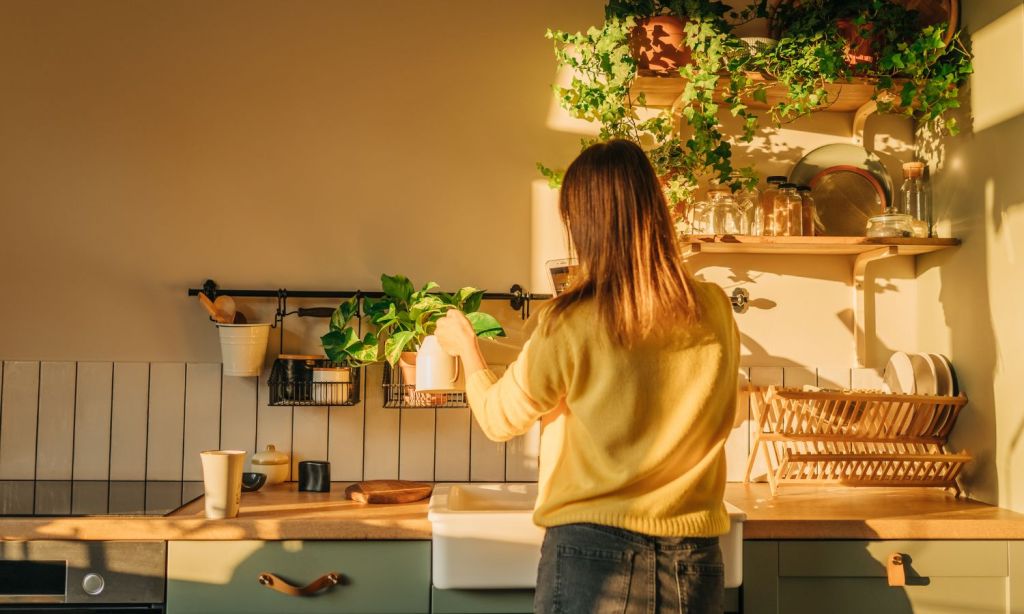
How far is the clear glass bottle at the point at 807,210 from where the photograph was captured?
7.29 ft

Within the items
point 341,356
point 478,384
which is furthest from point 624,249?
point 341,356

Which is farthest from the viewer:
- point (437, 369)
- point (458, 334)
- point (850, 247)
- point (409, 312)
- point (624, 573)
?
point (850, 247)

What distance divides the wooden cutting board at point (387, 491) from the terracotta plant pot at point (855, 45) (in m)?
1.42

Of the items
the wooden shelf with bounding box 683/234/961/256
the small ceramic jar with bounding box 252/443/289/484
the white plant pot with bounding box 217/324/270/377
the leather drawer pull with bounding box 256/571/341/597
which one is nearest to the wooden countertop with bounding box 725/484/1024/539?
the wooden shelf with bounding box 683/234/961/256

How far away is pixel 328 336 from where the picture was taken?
6.85 ft

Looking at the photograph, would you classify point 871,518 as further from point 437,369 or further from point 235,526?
point 235,526

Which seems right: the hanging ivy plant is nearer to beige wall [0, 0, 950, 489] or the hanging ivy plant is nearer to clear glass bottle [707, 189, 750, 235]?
clear glass bottle [707, 189, 750, 235]

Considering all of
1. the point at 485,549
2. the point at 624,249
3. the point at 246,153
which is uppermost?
the point at 246,153

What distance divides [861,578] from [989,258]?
81cm

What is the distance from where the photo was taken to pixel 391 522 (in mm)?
1762

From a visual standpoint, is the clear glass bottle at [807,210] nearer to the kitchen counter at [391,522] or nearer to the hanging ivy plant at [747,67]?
the hanging ivy plant at [747,67]

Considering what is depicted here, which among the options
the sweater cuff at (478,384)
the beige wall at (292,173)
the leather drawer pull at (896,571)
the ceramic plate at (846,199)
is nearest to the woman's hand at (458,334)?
the sweater cuff at (478,384)

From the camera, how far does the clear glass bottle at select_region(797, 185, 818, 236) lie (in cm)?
222

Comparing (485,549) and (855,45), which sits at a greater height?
(855,45)
